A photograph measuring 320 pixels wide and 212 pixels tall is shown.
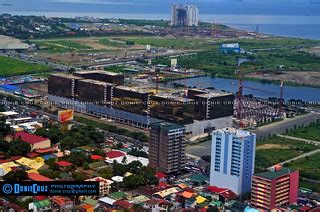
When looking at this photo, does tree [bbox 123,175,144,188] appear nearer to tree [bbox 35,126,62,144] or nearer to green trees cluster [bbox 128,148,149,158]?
green trees cluster [bbox 128,148,149,158]

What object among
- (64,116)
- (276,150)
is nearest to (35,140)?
(64,116)

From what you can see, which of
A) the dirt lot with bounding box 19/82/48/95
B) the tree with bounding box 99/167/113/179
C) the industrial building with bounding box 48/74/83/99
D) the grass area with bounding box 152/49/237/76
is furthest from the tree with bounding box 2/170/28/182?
the grass area with bounding box 152/49/237/76

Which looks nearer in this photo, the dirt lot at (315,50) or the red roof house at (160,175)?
the red roof house at (160,175)

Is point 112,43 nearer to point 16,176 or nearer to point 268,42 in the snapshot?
point 268,42

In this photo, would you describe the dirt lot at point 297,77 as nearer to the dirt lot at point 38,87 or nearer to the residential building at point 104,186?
the dirt lot at point 38,87

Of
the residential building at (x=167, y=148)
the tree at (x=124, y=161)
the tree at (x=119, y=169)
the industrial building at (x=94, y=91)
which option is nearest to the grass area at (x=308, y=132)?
the residential building at (x=167, y=148)

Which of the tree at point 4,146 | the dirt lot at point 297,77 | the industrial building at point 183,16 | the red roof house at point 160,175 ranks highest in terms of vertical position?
the industrial building at point 183,16
